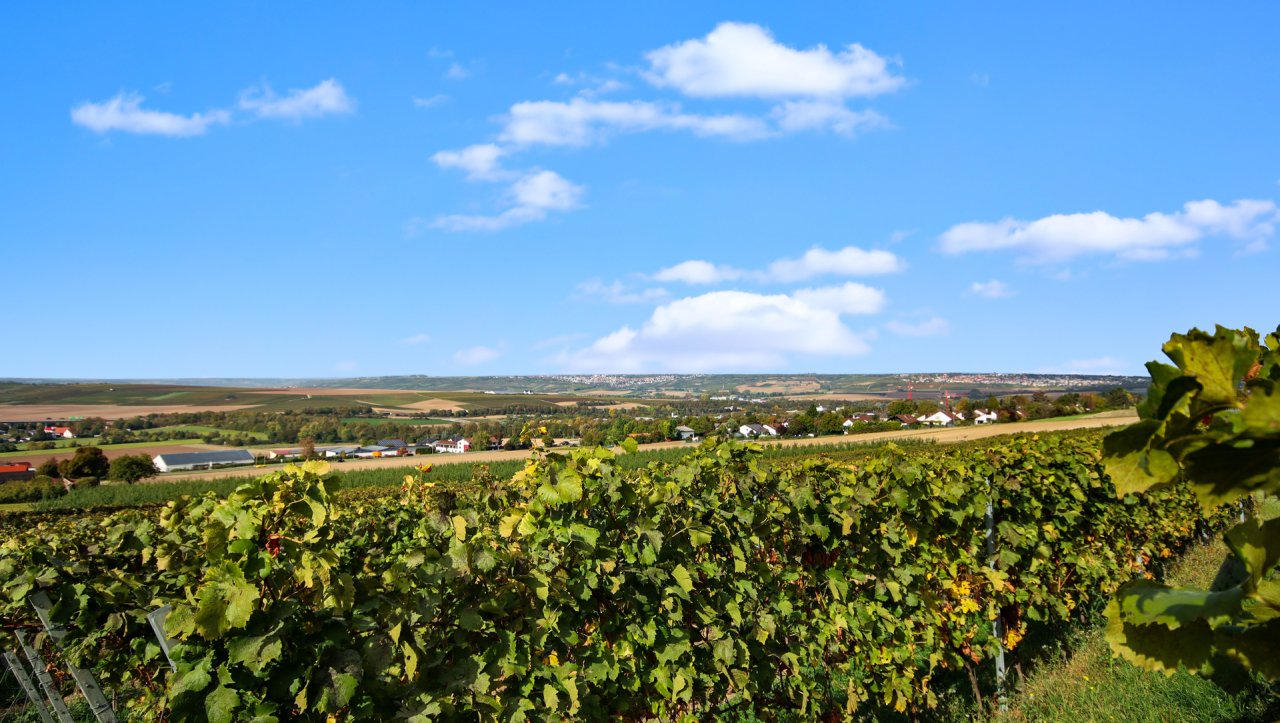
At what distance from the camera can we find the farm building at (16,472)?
4159 cm

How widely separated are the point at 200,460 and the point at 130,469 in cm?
777

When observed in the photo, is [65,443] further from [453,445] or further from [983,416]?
[983,416]

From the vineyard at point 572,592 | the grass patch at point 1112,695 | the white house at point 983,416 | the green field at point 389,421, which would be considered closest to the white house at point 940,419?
the white house at point 983,416

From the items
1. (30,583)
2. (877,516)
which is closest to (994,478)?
(877,516)

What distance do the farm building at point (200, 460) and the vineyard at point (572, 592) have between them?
55873 millimetres

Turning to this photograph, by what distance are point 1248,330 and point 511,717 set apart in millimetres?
2687

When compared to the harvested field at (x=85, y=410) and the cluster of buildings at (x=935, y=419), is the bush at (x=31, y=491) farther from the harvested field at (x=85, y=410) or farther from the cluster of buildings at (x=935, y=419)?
the cluster of buildings at (x=935, y=419)

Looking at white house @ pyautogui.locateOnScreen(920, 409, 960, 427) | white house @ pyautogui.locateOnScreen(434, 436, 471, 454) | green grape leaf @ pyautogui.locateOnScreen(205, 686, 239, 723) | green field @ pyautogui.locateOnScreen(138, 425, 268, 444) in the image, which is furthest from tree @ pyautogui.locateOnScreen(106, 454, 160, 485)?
white house @ pyautogui.locateOnScreen(920, 409, 960, 427)

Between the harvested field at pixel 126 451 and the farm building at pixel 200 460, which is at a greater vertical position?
the harvested field at pixel 126 451

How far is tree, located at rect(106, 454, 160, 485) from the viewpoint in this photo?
155ft

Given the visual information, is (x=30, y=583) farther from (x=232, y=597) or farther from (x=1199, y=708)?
(x=1199, y=708)

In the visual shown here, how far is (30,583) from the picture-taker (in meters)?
3.26

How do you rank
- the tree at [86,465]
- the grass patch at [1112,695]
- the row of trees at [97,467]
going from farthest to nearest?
1. the tree at [86,465]
2. the row of trees at [97,467]
3. the grass patch at [1112,695]

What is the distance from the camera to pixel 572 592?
318 cm
